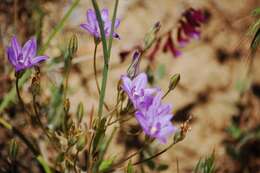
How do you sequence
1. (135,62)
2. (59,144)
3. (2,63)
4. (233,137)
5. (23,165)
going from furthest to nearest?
(233,137), (2,63), (23,165), (59,144), (135,62)

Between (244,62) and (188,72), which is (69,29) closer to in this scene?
(188,72)

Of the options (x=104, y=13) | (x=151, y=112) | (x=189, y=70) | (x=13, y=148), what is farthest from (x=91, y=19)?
(x=189, y=70)

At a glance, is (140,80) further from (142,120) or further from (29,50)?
(29,50)

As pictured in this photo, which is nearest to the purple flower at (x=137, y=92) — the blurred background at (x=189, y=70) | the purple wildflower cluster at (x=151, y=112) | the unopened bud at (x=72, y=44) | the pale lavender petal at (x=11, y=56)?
the purple wildflower cluster at (x=151, y=112)

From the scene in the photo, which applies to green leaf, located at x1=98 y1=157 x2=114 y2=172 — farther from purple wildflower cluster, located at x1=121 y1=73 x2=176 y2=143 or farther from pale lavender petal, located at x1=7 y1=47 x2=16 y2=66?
pale lavender petal, located at x1=7 y1=47 x2=16 y2=66

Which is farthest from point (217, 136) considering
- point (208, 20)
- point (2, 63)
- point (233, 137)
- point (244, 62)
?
point (2, 63)

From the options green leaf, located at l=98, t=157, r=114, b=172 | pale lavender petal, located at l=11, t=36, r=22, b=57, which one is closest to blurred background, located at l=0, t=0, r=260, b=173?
green leaf, located at l=98, t=157, r=114, b=172
